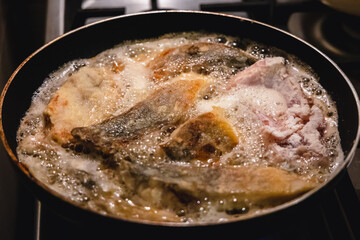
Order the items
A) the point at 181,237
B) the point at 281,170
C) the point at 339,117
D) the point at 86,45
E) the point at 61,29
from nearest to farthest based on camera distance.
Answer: the point at 181,237 < the point at 281,170 < the point at 339,117 < the point at 86,45 < the point at 61,29

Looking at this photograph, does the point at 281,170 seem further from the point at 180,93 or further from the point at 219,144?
the point at 180,93

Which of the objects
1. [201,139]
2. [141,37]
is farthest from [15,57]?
[201,139]

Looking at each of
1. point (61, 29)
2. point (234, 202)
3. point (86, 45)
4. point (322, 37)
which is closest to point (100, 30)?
point (86, 45)

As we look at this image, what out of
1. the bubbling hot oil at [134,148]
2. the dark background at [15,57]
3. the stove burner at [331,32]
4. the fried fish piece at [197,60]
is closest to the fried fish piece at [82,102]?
the bubbling hot oil at [134,148]

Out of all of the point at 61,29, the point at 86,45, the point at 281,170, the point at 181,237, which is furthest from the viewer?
the point at 61,29

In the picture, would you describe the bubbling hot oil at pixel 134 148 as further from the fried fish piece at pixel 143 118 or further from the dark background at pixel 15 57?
the dark background at pixel 15 57

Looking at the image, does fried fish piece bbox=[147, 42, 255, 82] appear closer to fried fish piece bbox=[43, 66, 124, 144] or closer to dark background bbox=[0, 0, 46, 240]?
fried fish piece bbox=[43, 66, 124, 144]

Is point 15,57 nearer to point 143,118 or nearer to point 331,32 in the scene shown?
point 143,118
